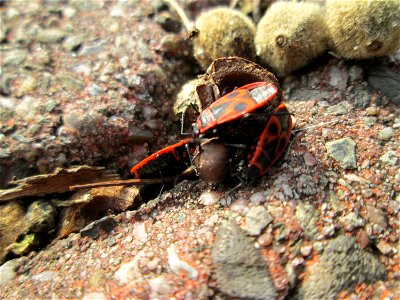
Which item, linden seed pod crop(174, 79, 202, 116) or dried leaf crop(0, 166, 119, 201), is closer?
dried leaf crop(0, 166, 119, 201)

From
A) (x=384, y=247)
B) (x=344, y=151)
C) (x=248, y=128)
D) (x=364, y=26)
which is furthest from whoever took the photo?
(x=364, y=26)

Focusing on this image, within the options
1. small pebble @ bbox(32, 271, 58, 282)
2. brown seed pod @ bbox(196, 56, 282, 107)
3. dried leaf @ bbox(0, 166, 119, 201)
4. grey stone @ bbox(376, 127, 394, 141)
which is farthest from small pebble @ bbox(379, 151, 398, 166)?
small pebble @ bbox(32, 271, 58, 282)

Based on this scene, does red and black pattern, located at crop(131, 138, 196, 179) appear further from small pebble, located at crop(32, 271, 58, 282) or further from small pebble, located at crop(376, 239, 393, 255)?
small pebble, located at crop(376, 239, 393, 255)

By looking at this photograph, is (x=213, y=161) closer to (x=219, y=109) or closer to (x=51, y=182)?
(x=219, y=109)

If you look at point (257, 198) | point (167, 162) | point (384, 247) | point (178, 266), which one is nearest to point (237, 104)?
point (257, 198)

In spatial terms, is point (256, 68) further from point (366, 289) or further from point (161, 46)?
point (366, 289)

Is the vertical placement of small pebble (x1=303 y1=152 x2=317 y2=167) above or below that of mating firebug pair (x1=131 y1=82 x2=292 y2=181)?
below

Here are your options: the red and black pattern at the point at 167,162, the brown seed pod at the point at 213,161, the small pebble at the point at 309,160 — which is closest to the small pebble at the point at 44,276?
the red and black pattern at the point at 167,162
